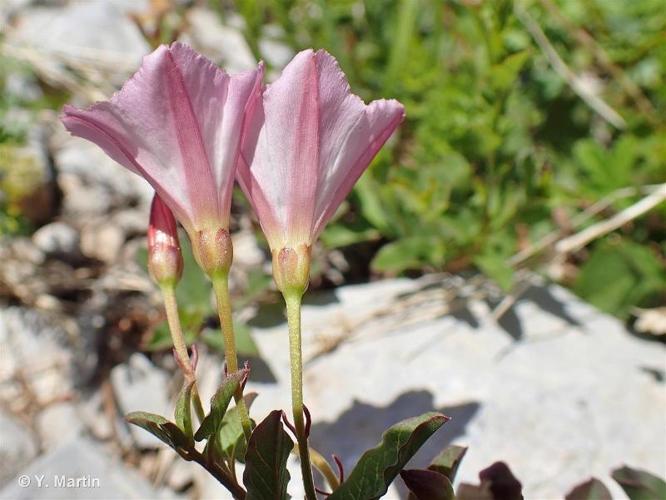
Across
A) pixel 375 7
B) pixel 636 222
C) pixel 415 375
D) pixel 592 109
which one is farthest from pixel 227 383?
pixel 592 109

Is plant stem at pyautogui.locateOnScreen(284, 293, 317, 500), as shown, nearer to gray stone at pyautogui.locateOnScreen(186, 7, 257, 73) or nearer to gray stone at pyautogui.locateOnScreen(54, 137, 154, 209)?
gray stone at pyautogui.locateOnScreen(54, 137, 154, 209)

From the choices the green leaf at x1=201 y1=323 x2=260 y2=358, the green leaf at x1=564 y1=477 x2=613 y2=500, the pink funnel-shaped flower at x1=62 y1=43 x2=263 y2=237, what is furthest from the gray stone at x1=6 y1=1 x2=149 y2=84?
the green leaf at x1=564 y1=477 x2=613 y2=500

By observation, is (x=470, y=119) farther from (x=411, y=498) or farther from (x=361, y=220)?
(x=411, y=498)

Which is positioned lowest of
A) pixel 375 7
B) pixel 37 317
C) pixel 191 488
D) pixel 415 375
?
pixel 191 488

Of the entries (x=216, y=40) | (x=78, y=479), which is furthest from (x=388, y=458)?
(x=216, y=40)

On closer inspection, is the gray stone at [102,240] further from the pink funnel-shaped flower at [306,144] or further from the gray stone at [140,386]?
the pink funnel-shaped flower at [306,144]

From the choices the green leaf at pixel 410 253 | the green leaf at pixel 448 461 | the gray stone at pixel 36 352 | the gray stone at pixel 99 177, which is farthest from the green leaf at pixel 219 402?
the gray stone at pixel 99 177

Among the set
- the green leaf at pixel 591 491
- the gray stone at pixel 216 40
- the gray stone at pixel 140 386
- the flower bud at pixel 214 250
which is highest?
the gray stone at pixel 216 40
